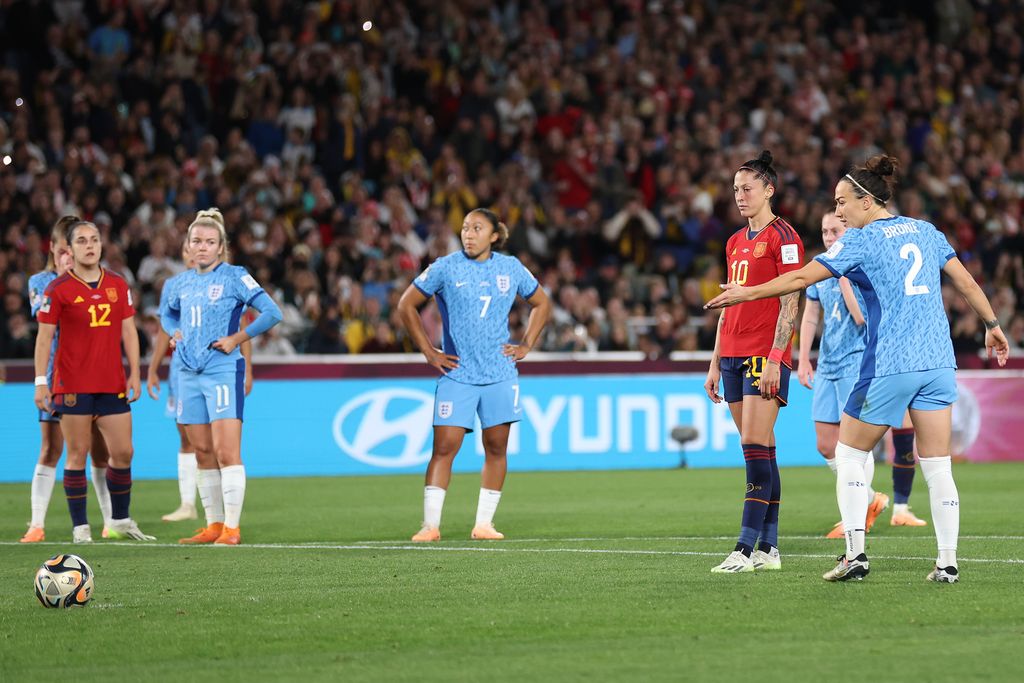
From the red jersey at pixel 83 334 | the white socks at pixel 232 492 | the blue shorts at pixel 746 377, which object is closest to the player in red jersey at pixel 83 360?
the red jersey at pixel 83 334

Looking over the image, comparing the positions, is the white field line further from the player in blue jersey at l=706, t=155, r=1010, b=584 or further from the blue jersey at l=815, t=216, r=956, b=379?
the blue jersey at l=815, t=216, r=956, b=379

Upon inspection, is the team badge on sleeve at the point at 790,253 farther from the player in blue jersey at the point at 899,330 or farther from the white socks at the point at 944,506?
the white socks at the point at 944,506

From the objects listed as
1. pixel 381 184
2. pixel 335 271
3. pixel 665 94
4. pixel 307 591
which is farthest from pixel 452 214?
pixel 307 591

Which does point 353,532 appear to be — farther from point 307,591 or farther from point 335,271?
point 335,271

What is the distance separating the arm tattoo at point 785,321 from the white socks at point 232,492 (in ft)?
14.1

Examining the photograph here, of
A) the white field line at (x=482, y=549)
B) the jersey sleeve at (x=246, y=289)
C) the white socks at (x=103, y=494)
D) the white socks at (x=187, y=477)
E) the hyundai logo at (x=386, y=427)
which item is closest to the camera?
the white field line at (x=482, y=549)

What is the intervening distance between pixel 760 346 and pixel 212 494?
4.71 meters

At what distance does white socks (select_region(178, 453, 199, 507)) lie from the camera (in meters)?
13.9

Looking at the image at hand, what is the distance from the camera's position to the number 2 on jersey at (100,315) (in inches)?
455

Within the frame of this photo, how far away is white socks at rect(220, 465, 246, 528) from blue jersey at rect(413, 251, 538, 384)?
5.72 feet

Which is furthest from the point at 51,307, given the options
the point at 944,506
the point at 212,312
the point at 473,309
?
the point at 944,506

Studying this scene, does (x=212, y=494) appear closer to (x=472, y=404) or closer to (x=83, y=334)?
(x=83, y=334)

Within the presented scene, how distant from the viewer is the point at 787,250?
9039 millimetres

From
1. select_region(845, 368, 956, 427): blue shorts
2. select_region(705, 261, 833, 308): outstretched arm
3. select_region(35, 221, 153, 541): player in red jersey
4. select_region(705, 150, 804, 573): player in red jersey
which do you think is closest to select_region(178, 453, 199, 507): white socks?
select_region(35, 221, 153, 541): player in red jersey
